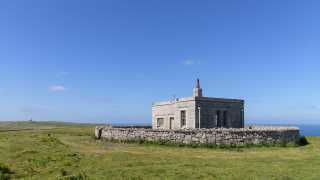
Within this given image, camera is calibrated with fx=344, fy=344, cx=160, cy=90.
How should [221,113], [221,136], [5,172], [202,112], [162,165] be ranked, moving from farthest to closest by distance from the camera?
[221,113] < [202,112] < [221,136] < [162,165] < [5,172]

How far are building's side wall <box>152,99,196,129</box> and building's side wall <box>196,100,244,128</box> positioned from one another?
67cm

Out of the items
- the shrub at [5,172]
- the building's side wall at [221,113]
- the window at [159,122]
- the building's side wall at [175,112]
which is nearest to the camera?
the shrub at [5,172]

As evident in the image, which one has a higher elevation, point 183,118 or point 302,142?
point 183,118

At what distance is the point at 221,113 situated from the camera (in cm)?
3447

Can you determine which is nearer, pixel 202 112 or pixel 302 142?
pixel 302 142

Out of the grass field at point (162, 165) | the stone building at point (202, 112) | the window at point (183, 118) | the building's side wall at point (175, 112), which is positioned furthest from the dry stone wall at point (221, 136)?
the window at point (183, 118)

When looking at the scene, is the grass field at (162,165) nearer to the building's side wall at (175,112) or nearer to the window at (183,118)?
the building's side wall at (175,112)

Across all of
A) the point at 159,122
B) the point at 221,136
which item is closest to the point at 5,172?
the point at 221,136

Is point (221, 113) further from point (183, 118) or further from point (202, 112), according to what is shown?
point (183, 118)

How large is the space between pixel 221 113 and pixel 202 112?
278cm

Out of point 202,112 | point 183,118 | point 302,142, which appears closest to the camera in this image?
point 302,142

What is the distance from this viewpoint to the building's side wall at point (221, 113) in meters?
32.8

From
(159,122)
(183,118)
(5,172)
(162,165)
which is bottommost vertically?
(5,172)

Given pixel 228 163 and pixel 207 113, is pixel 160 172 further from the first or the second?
pixel 207 113
